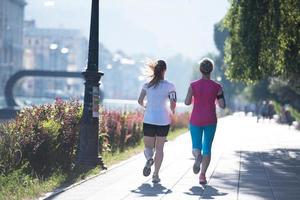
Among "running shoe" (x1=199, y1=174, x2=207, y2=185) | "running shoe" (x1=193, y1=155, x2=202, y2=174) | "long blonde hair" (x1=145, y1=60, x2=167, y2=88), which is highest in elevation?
"long blonde hair" (x1=145, y1=60, x2=167, y2=88)

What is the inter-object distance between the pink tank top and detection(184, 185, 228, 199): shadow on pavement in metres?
0.98

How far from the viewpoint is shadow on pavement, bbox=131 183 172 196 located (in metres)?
10.3

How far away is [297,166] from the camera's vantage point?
15219mm

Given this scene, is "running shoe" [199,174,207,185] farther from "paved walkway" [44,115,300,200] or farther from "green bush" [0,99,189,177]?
"green bush" [0,99,189,177]

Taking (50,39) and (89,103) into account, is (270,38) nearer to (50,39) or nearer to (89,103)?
(89,103)

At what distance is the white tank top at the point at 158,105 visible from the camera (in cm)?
1120

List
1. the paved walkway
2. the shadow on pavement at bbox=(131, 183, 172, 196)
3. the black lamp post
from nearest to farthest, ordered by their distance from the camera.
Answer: the paved walkway < the shadow on pavement at bbox=(131, 183, 172, 196) < the black lamp post

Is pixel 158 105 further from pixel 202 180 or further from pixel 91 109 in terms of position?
pixel 91 109

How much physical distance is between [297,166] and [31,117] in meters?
5.71

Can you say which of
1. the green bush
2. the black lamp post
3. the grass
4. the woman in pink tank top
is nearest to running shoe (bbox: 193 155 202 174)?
the woman in pink tank top

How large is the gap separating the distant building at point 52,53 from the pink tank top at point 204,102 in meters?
145

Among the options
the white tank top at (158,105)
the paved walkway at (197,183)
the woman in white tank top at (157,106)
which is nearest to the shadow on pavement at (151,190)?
the paved walkway at (197,183)

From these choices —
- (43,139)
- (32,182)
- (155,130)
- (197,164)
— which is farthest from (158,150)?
(43,139)

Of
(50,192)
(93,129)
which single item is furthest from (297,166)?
(50,192)
